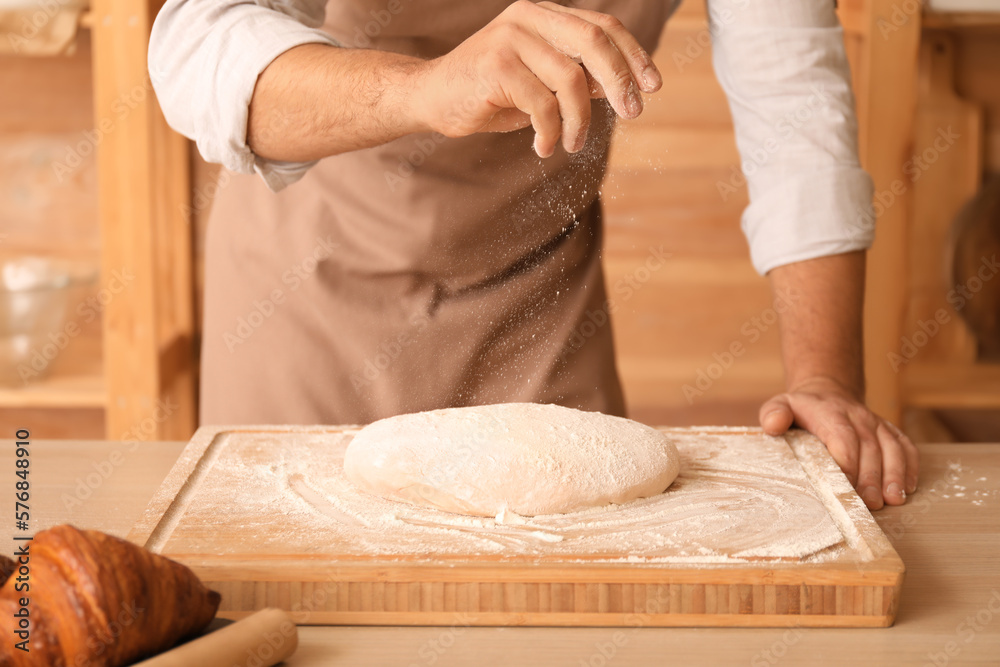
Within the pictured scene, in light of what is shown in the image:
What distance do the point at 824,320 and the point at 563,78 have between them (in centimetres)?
53

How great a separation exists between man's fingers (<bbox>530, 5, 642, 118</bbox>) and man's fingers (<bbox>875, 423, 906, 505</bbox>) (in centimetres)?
40

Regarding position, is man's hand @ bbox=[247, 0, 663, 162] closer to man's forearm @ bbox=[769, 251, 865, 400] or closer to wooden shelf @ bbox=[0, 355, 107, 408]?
man's forearm @ bbox=[769, 251, 865, 400]

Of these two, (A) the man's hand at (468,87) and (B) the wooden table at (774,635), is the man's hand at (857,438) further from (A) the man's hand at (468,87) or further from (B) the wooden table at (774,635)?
(A) the man's hand at (468,87)

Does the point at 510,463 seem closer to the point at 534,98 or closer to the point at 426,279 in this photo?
the point at 534,98

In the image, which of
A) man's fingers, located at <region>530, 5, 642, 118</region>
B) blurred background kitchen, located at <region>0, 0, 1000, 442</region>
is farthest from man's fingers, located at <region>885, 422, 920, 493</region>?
blurred background kitchen, located at <region>0, 0, 1000, 442</region>

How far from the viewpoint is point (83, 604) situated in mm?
489

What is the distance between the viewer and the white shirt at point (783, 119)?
1.06 meters

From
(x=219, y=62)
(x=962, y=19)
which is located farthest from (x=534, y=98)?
(x=962, y=19)

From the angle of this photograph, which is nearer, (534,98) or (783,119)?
(534,98)

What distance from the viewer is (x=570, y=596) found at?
64 cm

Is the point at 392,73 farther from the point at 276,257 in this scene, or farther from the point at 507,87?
the point at 276,257

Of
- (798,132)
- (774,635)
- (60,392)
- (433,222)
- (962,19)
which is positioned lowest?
(60,392)

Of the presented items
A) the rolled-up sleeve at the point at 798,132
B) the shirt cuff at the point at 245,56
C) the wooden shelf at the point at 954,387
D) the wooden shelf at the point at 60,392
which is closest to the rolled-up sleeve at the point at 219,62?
the shirt cuff at the point at 245,56

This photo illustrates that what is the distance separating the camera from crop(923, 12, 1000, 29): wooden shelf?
5.68 feet
